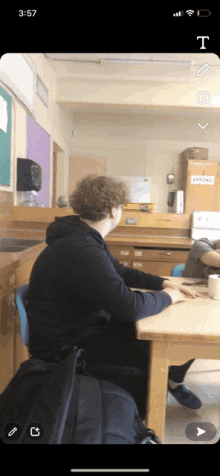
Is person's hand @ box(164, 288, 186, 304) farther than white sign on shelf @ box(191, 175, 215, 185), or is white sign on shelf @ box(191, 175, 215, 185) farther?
white sign on shelf @ box(191, 175, 215, 185)

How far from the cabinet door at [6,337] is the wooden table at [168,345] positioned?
2.42 ft

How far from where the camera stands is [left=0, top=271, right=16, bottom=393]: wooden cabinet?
4.17 ft

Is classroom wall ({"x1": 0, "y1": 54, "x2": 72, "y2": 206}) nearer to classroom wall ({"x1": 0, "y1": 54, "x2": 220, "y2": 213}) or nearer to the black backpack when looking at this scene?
classroom wall ({"x1": 0, "y1": 54, "x2": 220, "y2": 213})

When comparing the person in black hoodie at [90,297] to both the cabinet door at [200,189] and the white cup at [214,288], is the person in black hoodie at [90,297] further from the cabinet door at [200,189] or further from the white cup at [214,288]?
the cabinet door at [200,189]

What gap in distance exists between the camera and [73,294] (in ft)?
2.63

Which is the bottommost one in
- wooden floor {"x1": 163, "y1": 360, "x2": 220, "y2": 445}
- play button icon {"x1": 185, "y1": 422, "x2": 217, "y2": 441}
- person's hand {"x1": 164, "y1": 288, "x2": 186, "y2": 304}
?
wooden floor {"x1": 163, "y1": 360, "x2": 220, "y2": 445}

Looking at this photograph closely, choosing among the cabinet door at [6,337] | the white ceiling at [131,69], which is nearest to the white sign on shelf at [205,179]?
the white ceiling at [131,69]

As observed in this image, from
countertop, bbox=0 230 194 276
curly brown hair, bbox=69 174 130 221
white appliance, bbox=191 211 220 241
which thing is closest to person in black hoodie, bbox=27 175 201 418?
curly brown hair, bbox=69 174 130 221

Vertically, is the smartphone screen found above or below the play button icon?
above

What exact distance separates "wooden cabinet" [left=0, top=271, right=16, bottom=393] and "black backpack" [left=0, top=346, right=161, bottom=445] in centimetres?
65

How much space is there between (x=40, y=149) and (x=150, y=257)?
1.50 metres

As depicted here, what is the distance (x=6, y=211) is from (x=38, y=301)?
1018 mm
